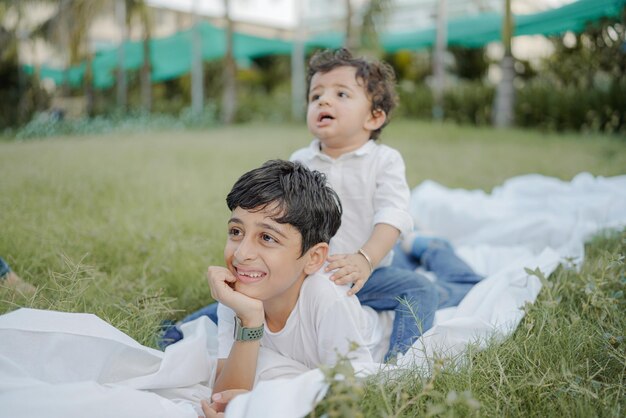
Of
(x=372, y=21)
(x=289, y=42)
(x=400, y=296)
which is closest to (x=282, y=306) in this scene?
(x=400, y=296)

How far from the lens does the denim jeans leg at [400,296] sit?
2.19 metres

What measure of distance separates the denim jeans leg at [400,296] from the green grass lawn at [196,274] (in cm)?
36

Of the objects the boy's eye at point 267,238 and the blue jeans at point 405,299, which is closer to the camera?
the boy's eye at point 267,238

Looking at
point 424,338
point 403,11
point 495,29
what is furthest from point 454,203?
point 403,11

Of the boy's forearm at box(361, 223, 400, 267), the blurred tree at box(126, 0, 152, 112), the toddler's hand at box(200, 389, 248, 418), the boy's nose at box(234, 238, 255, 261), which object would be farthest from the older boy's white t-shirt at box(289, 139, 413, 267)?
the blurred tree at box(126, 0, 152, 112)

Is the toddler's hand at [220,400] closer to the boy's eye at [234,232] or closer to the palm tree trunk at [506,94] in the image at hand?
the boy's eye at [234,232]

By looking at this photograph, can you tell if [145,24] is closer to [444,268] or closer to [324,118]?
[444,268]

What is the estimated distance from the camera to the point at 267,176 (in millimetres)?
1796

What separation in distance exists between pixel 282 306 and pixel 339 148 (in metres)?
0.88

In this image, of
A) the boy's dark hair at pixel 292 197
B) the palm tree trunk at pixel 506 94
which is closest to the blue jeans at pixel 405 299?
the boy's dark hair at pixel 292 197

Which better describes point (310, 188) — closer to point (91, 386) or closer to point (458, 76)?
point (91, 386)

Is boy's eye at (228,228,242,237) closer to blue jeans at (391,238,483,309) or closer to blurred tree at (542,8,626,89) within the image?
blue jeans at (391,238,483,309)

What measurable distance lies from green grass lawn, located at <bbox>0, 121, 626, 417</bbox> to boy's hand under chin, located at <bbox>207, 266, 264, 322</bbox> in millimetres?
361

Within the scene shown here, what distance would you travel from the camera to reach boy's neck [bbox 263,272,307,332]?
1.84 meters
